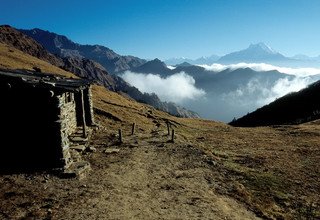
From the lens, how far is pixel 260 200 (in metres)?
23.1

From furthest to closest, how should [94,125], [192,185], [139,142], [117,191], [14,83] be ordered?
1. [94,125]
2. [139,142]
3. [14,83]
4. [192,185]
5. [117,191]

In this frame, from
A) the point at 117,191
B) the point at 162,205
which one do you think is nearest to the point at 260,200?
the point at 162,205

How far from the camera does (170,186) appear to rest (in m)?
23.9

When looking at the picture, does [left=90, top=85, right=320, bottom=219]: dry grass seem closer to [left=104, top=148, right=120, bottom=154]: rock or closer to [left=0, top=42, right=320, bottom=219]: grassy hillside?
[left=0, top=42, right=320, bottom=219]: grassy hillside

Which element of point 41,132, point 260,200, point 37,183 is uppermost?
point 41,132

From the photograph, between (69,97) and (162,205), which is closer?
(162,205)

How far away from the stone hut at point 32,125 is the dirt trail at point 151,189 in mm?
3170

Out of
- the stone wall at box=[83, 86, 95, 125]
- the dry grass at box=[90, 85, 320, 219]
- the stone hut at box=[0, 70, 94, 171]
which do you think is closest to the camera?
the dry grass at box=[90, 85, 320, 219]

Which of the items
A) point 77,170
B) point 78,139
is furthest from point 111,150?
point 77,170

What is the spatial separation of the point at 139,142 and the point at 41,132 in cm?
1176

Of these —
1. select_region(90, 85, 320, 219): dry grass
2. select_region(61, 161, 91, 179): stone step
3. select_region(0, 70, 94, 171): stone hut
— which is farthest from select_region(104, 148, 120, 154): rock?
select_region(90, 85, 320, 219): dry grass

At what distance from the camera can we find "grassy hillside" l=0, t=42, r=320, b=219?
786 inches

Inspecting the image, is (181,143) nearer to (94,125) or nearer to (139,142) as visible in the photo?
(139,142)

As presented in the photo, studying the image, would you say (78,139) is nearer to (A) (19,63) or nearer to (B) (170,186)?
(B) (170,186)
